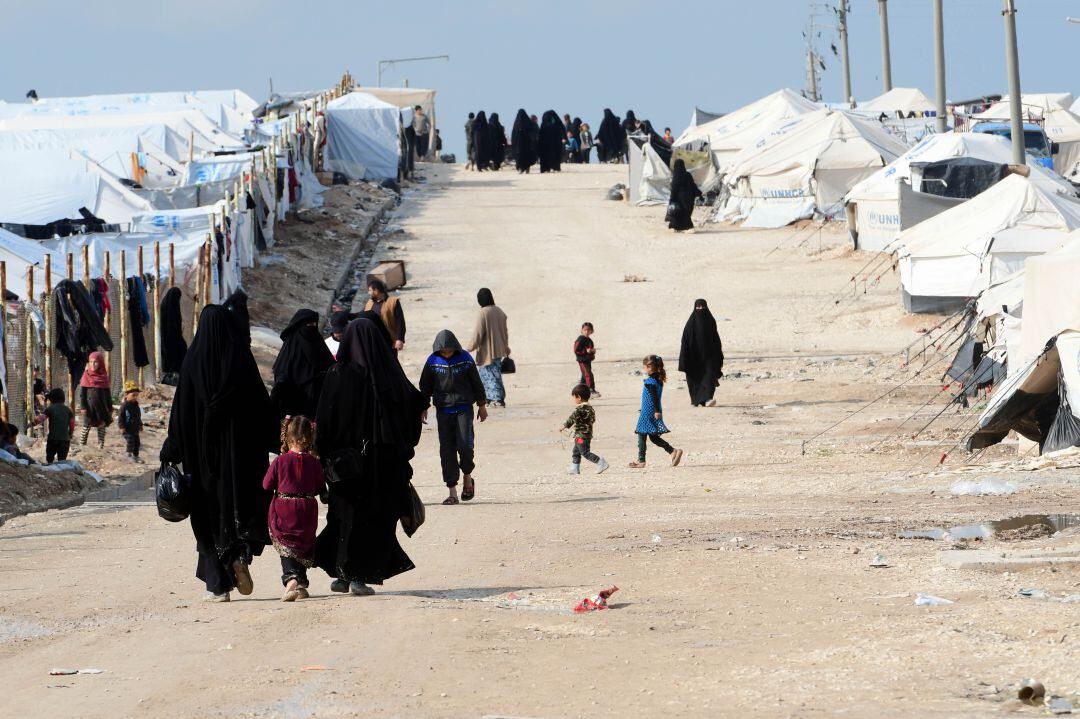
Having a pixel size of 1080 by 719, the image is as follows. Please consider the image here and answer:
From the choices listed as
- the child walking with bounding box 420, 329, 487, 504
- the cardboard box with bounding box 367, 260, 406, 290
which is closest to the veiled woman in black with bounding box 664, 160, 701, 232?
the cardboard box with bounding box 367, 260, 406, 290

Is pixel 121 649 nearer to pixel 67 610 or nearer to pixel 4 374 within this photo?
pixel 67 610

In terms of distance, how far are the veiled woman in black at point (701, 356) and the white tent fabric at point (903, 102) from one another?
1431 inches

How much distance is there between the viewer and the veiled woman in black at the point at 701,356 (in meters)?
19.8

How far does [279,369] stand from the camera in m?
8.59

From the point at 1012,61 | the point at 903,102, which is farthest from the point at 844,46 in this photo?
the point at 1012,61

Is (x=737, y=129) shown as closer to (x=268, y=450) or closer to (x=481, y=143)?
(x=481, y=143)

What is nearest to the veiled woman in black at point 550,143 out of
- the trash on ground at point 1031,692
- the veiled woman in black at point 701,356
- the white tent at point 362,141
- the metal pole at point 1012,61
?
the white tent at point 362,141

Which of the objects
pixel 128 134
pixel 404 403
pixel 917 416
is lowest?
pixel 917 416

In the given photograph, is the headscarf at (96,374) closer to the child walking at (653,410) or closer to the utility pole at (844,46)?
the child walking at (653,410)

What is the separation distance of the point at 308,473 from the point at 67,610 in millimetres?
1262

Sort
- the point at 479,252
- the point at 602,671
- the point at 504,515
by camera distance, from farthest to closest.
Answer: the point at 479,252, the point at 504,515, the point at 602,671

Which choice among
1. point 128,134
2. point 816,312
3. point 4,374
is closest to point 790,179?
point 816,312

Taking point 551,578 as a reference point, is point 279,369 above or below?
above

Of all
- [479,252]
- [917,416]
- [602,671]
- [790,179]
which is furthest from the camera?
[790,179]
